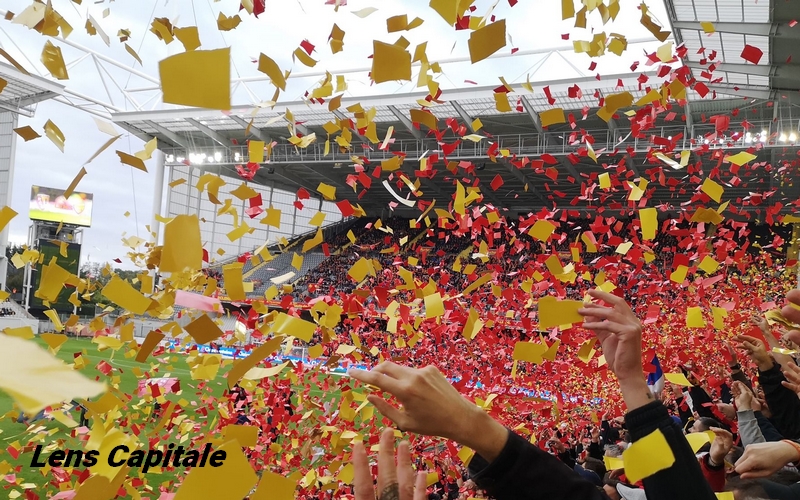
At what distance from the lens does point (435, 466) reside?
4.96 metres

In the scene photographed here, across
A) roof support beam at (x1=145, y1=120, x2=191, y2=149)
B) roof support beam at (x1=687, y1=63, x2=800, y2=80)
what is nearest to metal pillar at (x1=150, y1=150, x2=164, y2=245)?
roof support beam at (x1=145, y1=120, x2=191, y2=149)

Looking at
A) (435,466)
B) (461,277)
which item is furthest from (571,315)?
Result: (461,277)

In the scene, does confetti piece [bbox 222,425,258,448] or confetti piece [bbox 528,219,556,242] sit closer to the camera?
confetti piece [bbox 222,425,258,448]

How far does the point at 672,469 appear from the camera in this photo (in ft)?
3.80

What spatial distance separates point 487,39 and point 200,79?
105cm

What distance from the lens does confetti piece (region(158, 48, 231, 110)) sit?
1.23 meters

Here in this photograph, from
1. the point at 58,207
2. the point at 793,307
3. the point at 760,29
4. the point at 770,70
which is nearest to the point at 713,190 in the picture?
the point at 793,307

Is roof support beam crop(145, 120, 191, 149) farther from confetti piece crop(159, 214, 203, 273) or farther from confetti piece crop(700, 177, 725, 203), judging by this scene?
confetti piece crop(159, 214, 203, 273)

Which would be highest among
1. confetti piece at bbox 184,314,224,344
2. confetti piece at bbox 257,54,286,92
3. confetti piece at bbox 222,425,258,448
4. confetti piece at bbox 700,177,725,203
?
confetti piece at bbox 257,54,286,92

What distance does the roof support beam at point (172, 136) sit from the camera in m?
22.0

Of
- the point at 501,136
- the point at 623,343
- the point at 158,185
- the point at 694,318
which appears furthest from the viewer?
the point at 158,185

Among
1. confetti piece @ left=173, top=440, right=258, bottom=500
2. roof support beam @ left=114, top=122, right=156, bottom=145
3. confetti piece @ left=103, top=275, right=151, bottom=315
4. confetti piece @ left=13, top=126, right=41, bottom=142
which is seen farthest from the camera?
roof support beam @ left=114, top=122, right=156, bottom=145

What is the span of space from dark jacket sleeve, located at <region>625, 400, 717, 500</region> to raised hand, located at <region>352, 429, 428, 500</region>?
51cm

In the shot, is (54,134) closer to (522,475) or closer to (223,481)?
(223,481)
